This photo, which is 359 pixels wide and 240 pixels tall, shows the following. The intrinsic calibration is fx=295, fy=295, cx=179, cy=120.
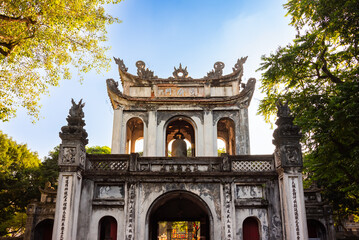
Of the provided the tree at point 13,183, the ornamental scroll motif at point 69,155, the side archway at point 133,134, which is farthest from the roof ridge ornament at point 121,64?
the tree at point 13,183

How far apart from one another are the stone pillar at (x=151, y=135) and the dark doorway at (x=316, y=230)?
7.84 m

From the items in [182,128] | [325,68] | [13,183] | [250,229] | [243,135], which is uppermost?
[325,68]

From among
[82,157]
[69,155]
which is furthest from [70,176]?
[82,157]

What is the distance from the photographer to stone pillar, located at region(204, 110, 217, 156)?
1471cm

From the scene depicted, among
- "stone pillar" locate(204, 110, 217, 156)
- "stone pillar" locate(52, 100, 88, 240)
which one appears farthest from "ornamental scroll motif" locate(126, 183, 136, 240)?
"stone pillar" locate(204, 110, 217, 156)

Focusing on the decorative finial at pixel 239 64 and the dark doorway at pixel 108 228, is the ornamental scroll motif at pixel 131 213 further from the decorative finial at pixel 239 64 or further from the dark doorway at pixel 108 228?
the decorative finial at pixel 239 64

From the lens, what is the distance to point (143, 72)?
16.6m

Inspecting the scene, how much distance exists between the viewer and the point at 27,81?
13.0 metres

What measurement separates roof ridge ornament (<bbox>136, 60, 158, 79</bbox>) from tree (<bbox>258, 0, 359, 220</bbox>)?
617 cm

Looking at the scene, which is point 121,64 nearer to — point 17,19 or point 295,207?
point 17,19

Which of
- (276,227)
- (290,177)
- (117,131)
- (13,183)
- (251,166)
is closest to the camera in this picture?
(290,177)

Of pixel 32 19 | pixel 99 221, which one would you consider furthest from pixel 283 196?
pixel 32 19

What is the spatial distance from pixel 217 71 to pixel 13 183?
17864 millimetres

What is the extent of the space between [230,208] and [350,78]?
740 centimetres
